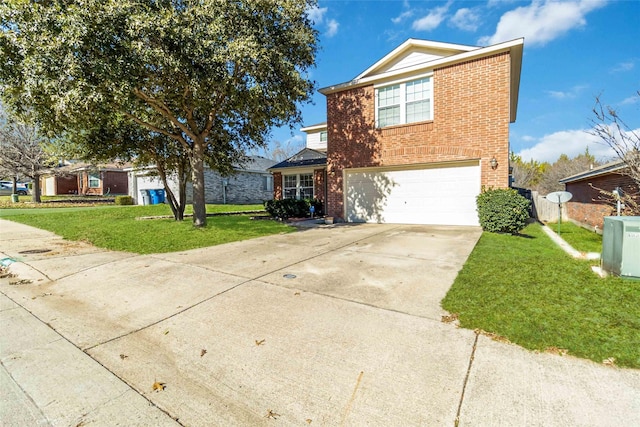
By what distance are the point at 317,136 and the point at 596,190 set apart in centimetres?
1570

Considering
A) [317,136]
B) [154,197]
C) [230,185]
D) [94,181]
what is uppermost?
[317,136]

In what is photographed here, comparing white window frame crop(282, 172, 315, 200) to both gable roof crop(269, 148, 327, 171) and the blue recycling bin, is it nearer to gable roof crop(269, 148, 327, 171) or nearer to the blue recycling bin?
gable roof crop(269, 148, 327, 171)

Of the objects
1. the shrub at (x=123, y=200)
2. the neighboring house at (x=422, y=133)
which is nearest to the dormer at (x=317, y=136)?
the neighboring house at (x=422, y=133)

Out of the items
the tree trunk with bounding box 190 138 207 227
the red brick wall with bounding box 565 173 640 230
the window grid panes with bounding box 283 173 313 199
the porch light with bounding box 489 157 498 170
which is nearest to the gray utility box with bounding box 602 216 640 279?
the red brick wall with bounding box 565 173 640 230

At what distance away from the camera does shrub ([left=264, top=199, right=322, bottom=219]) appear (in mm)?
14500

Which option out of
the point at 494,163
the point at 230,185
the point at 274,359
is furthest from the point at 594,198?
the point at 230,185

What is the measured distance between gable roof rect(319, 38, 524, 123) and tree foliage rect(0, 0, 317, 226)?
2.75 metres

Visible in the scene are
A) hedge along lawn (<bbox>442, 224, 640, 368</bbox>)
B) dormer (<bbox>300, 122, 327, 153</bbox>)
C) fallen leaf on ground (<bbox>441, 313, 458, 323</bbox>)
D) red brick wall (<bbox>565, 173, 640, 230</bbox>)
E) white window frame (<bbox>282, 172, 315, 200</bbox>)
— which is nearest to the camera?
hedge along lawn (<bbox>442, 224, 640, 368</bbox>)

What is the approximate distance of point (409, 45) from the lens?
37.9 ft

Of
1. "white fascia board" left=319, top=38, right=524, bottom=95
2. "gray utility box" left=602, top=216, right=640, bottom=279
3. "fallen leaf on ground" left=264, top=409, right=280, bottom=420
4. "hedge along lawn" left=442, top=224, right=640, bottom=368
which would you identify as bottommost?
"fallen leaf on ground" left=264, top=409, right=280, bottom=420

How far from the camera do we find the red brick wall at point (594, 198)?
905cm

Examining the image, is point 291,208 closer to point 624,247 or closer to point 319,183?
point 319,183

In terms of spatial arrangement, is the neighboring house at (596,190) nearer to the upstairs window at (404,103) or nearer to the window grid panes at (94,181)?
the upstairs window at (404,103)

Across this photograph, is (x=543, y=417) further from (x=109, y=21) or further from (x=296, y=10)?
(x=296, y=10)
